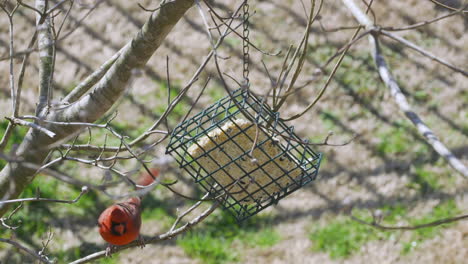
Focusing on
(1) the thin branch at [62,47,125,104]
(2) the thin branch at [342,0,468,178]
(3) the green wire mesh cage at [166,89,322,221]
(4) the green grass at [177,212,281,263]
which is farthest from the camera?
(4) the green grass at [177,212,281,263]

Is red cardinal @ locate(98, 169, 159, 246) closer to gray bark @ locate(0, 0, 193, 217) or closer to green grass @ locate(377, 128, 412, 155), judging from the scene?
gray bark @ locate(0, 0, 193, 217)

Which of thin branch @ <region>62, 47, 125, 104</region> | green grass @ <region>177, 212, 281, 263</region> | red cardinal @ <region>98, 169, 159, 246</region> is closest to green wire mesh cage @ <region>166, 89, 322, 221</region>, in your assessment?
thin branch @ <region>62, 47, 125, 104</region>

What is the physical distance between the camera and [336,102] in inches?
247

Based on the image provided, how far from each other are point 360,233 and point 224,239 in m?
1.16

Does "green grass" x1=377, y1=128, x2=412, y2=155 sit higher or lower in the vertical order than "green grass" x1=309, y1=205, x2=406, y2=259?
higher

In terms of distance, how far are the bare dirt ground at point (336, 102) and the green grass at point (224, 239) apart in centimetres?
7

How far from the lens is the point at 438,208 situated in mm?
5441

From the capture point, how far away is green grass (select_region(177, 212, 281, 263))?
5242 mm

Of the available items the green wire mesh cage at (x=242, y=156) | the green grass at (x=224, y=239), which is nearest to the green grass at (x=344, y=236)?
the green grass at (x=224, y=239)

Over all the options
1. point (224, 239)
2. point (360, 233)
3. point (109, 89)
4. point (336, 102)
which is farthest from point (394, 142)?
point (109, 89)

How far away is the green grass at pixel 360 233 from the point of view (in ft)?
17.3

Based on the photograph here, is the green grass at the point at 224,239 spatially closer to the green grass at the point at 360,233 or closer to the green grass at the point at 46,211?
the green grass at the point at 360,233

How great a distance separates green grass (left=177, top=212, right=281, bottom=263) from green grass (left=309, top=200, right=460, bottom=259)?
1.30ft

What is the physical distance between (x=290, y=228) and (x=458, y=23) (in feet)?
10.1
